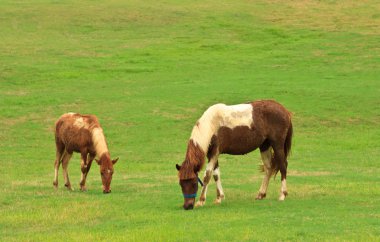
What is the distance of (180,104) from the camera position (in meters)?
32.8

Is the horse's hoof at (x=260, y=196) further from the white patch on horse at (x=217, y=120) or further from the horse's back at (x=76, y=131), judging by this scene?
the horse's back at (x=76, y=131)

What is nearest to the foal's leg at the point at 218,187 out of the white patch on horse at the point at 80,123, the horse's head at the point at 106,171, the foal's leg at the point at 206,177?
the foal's leg at the point at 206,177

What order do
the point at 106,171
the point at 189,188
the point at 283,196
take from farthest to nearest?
the point at 106,171, the point at 283,196, the point at 189,188

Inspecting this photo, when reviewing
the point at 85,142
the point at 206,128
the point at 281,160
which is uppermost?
the point at 206,128

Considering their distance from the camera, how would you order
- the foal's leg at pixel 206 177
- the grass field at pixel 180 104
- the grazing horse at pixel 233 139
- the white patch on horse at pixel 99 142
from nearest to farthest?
1. the grass field at pixel 180 104
2. the grazing horse at pixel 233 139
3. the foal's leg at pixel 206 177
4. the white patch on horse at pixel 99 142

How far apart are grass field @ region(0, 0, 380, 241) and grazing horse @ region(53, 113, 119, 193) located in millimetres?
502

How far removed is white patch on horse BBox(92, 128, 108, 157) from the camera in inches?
699

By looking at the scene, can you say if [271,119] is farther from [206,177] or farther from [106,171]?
[106,171]

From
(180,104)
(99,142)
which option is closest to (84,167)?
(99,142)

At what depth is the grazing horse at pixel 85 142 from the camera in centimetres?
1758

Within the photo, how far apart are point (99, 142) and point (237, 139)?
3.85 m

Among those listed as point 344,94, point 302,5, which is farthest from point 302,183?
point 302,5

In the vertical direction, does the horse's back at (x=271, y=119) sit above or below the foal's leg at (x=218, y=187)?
above

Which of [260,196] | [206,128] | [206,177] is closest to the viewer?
[206,128]
